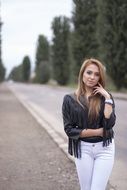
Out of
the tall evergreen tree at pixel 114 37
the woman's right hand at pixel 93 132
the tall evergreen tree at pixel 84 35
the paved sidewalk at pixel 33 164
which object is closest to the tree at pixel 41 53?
the tall evergreen tree at pixel 84 35

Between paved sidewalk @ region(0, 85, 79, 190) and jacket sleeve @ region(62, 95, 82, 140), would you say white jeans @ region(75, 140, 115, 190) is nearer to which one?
jacket sleeve @ region(62, 95, 82, 140)

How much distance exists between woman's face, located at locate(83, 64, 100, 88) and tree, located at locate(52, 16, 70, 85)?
8913 cm

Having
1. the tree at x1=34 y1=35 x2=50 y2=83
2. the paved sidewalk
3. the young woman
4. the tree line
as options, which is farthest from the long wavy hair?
the tree at x1=34 y1=35 x2=50 y2=83

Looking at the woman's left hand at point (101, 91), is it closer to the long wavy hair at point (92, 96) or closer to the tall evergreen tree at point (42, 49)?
the long wavy hair at point (92, 96)

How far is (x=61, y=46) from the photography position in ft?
313

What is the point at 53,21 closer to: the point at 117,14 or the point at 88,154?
the point at 117,14

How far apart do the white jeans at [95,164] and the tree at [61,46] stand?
8919cm

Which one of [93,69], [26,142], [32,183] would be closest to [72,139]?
[93,69]

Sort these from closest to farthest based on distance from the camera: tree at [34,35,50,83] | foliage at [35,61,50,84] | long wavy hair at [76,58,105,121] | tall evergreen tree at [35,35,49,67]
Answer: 1. long wavy hair at [76,58,105,121]
2. foliage at [35,61,50,84]
3. tree at [34,35,50,83]
4. tall evergreen tree at [35,35,49,67]

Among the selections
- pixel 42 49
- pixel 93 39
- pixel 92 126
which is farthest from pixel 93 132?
pixel 42 49

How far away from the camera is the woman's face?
5.34 meters

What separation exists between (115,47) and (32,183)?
38902 mm

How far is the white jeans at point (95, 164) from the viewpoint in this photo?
5.27 metres

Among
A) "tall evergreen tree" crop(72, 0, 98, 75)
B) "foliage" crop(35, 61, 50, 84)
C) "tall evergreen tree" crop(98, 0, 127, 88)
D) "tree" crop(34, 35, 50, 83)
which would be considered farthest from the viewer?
"tree" crop(34, 35, 50, 83)
